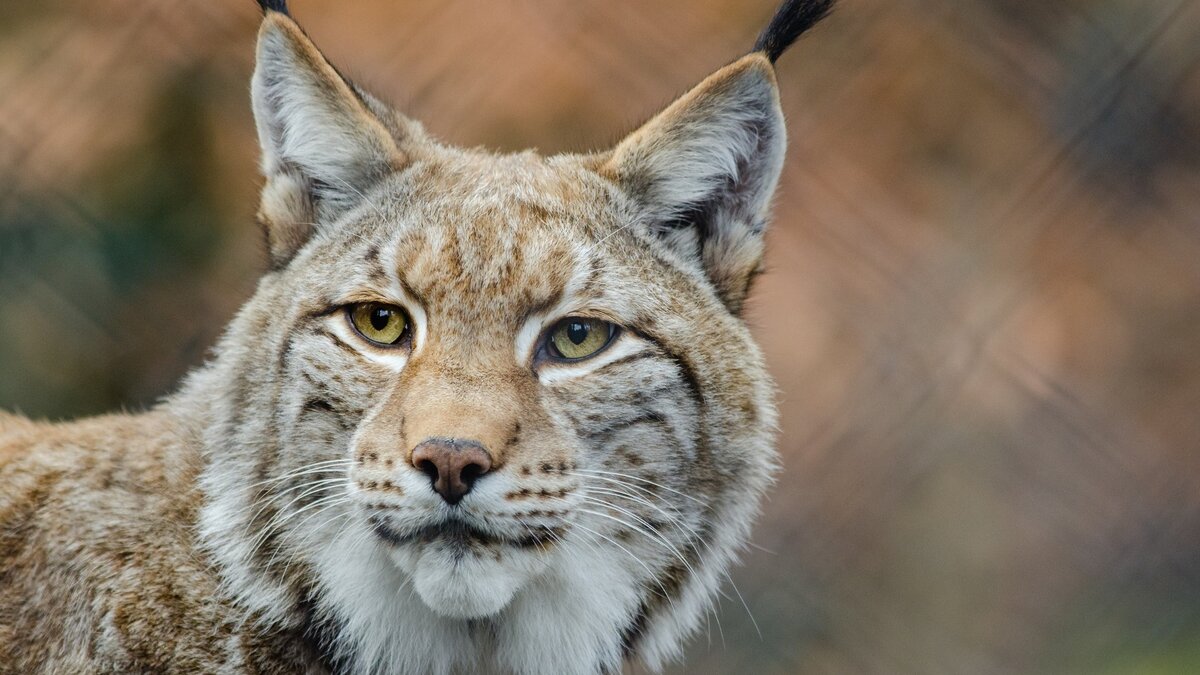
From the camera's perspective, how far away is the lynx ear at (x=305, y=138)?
3.19m

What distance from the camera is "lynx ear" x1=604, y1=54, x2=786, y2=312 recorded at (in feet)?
10.8

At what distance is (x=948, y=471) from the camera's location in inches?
219

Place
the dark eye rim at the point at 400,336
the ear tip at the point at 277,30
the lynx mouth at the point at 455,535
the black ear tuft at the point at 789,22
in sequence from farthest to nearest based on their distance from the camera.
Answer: the black ear tuft at the point at 789,22 → the ear tip at the point at 277,30 → the dark eye rim at the point at 400,336 → the lynx mouth at the point at 455,535

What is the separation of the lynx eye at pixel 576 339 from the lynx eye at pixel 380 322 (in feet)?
1.17

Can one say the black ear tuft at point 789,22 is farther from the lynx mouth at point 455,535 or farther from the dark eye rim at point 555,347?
the lynx mouth at point 455,535

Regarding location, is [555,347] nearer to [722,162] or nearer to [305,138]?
[722,162]

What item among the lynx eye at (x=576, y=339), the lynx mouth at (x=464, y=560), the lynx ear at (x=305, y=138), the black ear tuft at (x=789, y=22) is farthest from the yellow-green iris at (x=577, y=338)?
the black ear tuft at (x=789, y=22)

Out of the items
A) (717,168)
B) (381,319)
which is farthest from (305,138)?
(717,168)

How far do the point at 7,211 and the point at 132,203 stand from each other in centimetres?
47

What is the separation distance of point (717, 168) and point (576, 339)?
27.5 inches

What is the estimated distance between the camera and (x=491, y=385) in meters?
2.80

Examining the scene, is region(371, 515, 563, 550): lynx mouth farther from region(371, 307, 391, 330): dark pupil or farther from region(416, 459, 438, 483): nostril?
region(371, 307, 391, 330): dark pupil

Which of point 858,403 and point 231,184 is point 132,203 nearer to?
point 231,184

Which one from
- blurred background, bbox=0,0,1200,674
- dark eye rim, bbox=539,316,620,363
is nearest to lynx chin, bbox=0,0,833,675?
dark eye rim, bbox=539,316,620,363
